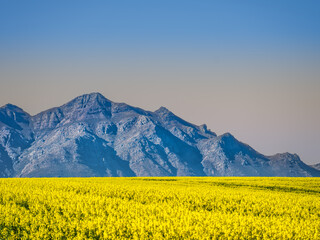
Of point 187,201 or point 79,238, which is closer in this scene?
point 79,238

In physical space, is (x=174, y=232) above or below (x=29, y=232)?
above

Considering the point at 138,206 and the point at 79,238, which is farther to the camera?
the point at 138,206

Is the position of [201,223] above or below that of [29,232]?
above

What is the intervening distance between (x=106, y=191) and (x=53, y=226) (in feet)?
48.9

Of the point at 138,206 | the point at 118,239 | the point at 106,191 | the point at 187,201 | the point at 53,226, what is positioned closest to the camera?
the point at 118,239

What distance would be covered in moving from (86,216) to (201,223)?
545 centimetres

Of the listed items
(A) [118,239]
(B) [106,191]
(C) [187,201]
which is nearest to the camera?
(A) [118,239]

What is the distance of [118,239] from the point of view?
12.9 meters

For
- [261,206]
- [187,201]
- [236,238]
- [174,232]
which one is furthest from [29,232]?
[261,206]

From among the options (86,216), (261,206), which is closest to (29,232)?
(86,216)

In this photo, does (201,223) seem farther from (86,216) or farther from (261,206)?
(261,206)

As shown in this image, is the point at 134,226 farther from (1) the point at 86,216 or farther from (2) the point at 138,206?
(2) the point at 138,206

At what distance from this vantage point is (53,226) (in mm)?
15203

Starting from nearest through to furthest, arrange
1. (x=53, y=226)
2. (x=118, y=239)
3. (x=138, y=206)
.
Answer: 1. (x=118, y=239)
2. (x=53, y=226)
3. (x=138, y=206)
